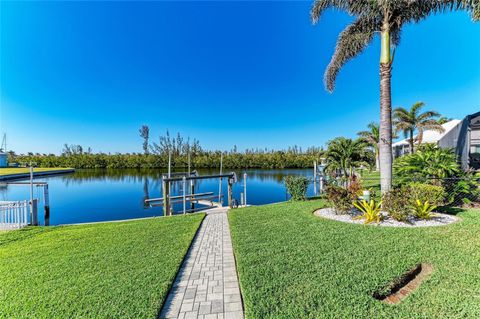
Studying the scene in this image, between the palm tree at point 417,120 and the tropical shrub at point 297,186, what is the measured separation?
15.4 metres

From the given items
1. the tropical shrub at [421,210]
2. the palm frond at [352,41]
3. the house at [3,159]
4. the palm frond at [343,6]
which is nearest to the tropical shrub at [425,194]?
the tropical shrub at [421,210]

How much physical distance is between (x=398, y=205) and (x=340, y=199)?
1.34m

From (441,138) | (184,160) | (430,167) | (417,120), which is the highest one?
(417,120)

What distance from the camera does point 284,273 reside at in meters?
3.24

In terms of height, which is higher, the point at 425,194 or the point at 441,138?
the point at 441,138

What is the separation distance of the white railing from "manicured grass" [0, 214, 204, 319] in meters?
1.71

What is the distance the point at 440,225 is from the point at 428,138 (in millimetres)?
21665

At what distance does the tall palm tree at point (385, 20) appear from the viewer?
6.68 meters

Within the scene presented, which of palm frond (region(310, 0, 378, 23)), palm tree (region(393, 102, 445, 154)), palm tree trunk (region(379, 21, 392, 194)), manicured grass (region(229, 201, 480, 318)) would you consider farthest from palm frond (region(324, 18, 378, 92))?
palm tree (region(393, 102, 445, 154))

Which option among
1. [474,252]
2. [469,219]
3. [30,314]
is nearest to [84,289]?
[30,314]

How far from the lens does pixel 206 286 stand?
309 centimetres

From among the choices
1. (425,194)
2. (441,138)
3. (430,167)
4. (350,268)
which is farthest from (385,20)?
(441,138)

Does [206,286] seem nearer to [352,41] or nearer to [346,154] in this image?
[352,41]

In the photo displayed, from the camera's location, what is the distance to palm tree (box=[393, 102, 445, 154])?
1952 cm
